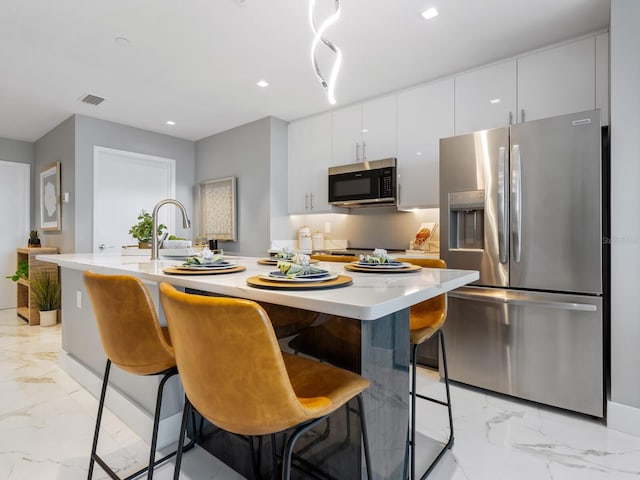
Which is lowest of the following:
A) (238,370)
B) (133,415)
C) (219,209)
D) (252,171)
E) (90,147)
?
(133,415)

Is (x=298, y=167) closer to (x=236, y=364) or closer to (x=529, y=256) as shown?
(x=529, y=256)

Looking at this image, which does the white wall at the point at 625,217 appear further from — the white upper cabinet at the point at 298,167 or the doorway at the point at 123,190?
the doorway at the point at 123,190

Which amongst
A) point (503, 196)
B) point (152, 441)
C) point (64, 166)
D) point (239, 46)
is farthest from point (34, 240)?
point (503, 196)

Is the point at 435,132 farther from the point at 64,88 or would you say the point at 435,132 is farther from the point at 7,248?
the point at 7,248

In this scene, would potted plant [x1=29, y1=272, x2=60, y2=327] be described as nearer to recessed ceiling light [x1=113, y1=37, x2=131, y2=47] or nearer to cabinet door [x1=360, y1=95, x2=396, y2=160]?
recessed ceiling light [x1=113, y1=37, x2=131, y2=47]

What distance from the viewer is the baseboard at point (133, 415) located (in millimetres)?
1773

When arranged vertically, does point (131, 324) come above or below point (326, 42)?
below

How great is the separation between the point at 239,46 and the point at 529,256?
2.43 meters

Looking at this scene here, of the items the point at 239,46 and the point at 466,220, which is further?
the point at 239,46

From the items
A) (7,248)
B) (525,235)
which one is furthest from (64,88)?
(525,235)

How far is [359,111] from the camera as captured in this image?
3.71 m

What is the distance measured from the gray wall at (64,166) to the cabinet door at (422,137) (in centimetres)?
356

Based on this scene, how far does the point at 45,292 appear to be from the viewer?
13.8ft

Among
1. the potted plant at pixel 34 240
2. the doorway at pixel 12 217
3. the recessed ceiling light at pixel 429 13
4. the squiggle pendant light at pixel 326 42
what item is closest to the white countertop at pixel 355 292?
the squiggle pendant light at pixel 326 42
